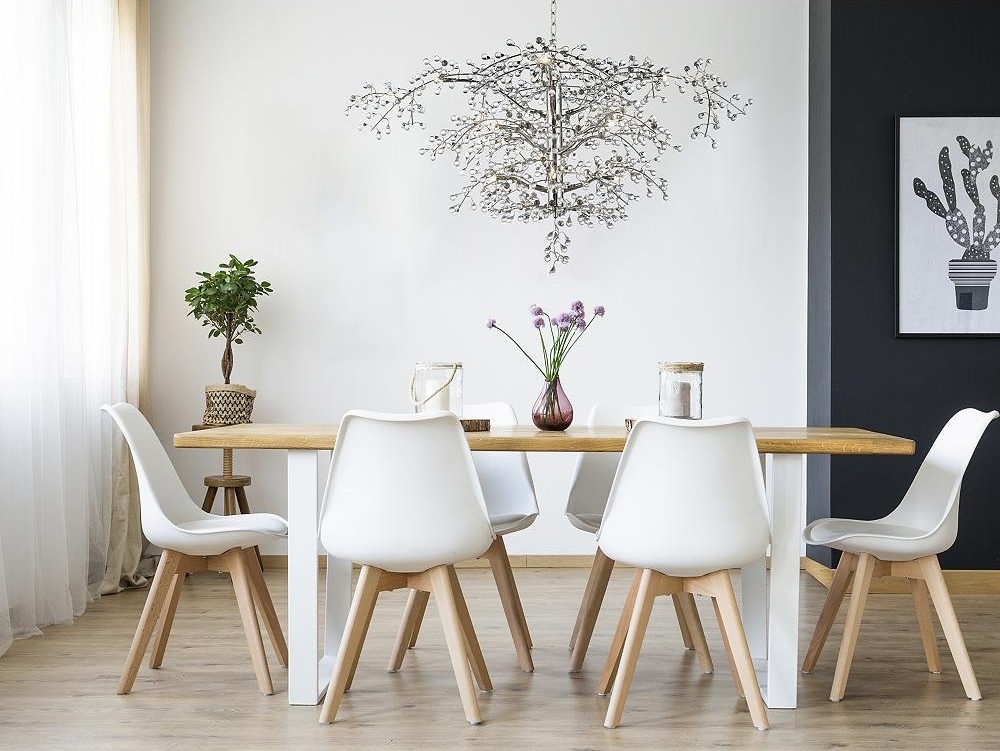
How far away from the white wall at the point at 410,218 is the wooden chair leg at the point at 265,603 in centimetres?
173

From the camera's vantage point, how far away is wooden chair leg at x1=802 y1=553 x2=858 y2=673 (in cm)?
274

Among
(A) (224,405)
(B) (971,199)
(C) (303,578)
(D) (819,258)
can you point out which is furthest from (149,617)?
(B) (971,199)

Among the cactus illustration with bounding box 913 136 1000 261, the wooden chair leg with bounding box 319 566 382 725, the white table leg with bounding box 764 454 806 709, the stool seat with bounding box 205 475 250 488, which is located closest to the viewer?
the wooden chair leg with bounding box 319 566 382 725

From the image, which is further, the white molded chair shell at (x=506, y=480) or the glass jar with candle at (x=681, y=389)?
the white molded chair shell at (x=506, y=480)

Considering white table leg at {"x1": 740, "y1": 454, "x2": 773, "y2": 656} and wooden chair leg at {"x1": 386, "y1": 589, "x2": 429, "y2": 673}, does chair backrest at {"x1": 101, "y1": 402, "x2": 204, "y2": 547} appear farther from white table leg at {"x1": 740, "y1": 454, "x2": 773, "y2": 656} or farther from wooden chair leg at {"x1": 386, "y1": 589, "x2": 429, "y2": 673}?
white table leg at {"x1": 740, "y1": 454, "x2": 773, "y2": 656}

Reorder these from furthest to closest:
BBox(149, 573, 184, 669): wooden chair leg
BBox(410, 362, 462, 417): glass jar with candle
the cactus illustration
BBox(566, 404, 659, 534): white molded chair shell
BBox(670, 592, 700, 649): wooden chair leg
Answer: the cactus illustration → BBox(566, 404, 659, 534): white molded chair shell → BBox(670, 592, 700, 649): wooden chair leg → BBox(410, 362, 462, 417): glass jar with candle → BBox(149, 573, 184, 669): wooden chair leg

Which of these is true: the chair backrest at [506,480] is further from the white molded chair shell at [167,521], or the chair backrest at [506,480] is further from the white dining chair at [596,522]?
the white molded chair shell at [167,521]

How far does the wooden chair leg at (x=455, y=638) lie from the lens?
92.4 inches

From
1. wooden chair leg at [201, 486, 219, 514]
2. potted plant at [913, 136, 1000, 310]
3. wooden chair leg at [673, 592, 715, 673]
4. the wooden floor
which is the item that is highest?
potted plant at [913, 136, 1000, 310]

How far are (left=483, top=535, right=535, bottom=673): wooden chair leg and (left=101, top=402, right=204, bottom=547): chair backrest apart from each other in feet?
3.10

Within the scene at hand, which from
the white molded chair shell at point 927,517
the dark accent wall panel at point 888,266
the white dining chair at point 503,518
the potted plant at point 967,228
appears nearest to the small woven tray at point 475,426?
the white dining chair at point 503,518

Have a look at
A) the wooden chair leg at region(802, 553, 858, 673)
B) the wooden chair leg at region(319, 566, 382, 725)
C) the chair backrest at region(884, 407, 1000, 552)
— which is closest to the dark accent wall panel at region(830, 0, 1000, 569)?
the chair backrest at region(884, 407, 1000, 552)

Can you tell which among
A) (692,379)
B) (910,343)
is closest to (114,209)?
(692,379)

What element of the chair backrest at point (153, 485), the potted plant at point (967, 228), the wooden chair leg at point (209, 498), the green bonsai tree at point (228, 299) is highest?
the potted plant at point (967, 228)
